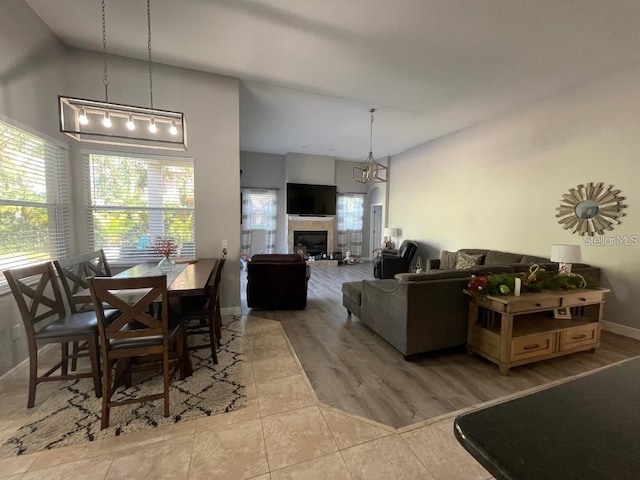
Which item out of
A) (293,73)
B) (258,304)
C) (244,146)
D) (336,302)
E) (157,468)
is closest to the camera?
(157,468)

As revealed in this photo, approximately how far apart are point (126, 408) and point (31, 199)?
2.26 meters

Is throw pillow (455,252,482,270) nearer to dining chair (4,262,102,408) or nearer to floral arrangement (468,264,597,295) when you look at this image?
floral arrangement (468,264,597,295)

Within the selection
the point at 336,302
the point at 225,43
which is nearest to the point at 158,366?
the point at 336,302

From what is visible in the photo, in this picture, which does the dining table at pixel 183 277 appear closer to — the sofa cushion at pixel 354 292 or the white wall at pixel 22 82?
the white wall at pixel 22 82

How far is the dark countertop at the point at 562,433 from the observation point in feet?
1.71

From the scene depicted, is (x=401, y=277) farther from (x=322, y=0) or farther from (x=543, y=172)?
(x=543, y=172)

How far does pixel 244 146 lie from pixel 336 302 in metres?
5.27

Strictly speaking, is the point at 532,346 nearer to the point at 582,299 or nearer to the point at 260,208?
the point at 582,299

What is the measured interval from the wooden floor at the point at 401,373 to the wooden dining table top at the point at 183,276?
4.15 ft

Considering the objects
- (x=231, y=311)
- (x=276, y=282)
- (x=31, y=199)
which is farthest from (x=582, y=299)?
(x=31, y=199)

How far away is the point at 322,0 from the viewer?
7.95ft

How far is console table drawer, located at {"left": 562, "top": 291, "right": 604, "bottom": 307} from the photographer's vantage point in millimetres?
2754

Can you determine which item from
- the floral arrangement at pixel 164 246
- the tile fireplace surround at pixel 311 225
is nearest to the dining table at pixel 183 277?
the floral arrangement at pixel 164 246

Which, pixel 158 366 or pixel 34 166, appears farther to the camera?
pixel 34 166
